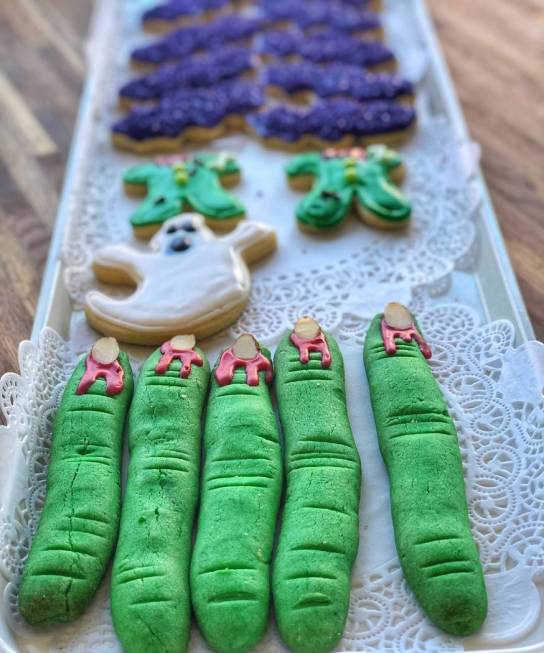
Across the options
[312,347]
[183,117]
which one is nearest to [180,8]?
[183,117]

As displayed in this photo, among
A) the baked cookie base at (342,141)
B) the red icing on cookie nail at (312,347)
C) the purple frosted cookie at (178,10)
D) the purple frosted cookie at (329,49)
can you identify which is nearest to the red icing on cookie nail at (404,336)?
the red icing on cookie nail at (312,347)

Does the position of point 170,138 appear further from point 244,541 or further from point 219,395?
point 244,541

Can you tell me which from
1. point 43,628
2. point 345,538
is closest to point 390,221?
point 345,538

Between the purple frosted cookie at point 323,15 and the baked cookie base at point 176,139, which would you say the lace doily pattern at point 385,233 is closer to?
the baked cookie base at point 176,139

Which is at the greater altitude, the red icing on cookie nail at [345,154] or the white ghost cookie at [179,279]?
the white ghost cookie at [179,279]

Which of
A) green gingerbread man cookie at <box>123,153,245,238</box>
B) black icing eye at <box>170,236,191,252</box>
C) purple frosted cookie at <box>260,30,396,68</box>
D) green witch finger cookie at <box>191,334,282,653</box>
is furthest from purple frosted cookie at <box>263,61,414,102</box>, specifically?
green witch finger cookie at <box>191,334,282,653</box>

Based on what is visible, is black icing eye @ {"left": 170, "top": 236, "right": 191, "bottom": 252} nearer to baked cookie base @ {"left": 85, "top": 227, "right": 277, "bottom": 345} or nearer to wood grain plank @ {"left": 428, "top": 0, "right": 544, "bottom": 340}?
baked cookie base @ {"left": 85, "top": 227, "right": 277, "bottom": 345}
